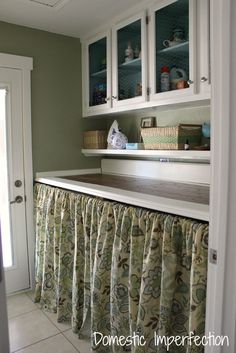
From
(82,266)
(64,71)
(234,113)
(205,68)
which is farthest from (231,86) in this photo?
(64,71)

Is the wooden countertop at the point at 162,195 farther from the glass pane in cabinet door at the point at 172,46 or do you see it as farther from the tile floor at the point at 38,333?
the tile floor at the point at 38,333

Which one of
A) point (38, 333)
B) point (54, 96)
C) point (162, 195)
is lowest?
point (38, 333)

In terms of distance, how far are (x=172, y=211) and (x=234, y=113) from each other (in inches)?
21.9

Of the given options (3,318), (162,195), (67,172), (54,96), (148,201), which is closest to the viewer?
(3,318)

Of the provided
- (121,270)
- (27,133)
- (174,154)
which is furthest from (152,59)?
(121,270)

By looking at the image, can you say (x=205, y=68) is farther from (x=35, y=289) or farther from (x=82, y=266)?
(x=35, y=289)

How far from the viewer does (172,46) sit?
6.31ft

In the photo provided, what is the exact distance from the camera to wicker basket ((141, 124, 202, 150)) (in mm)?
1962

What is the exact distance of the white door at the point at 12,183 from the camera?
2.47 meters

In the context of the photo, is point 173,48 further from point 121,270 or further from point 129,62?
point 121,270

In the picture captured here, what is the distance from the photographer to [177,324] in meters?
1.43

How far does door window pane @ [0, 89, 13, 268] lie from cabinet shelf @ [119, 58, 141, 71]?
0.97m

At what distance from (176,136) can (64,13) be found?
128 cm

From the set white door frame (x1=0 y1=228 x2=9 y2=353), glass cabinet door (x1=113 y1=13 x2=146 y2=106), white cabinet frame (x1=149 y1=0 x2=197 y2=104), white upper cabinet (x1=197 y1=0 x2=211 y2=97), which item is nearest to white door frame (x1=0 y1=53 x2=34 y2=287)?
glass cabinet door (x1=113 y1=13 x2=146 y2=106)
